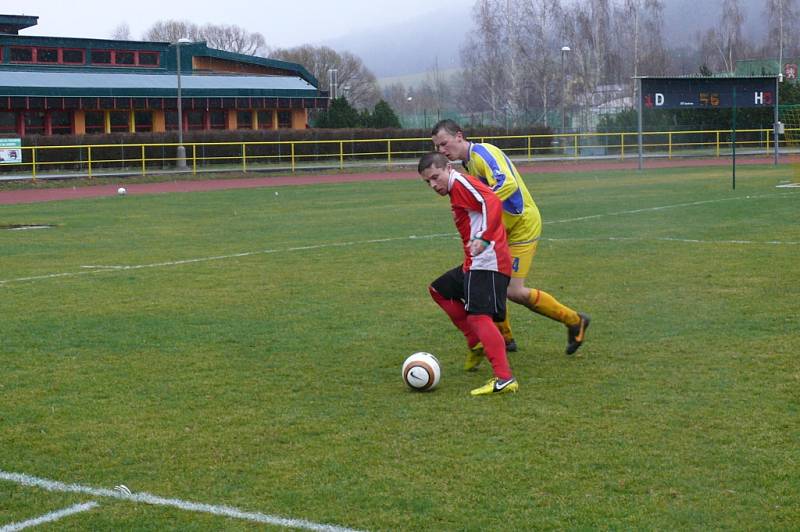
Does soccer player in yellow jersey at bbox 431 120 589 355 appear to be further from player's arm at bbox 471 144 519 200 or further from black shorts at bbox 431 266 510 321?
black shorts at bbox 431 266 510 321

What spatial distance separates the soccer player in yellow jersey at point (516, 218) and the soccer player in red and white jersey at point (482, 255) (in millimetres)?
685

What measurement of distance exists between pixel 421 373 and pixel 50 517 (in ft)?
9.38

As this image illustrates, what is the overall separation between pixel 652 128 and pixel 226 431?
48.9 metres

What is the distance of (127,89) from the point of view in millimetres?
55438

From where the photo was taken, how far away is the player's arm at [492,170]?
26.4ft

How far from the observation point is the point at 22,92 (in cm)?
5162

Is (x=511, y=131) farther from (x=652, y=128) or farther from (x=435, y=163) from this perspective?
(x=435, y=163)

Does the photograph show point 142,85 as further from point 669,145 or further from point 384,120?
point 669,145

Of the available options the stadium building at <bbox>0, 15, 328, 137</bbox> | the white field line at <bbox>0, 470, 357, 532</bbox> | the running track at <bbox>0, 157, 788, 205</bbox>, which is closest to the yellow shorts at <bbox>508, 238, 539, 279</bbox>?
the white field line at <bbox>0, 470, 357, 532</bbox>

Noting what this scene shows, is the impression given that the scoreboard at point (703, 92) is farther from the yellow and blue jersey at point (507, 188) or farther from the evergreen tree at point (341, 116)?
the yellow and blue jersey at point (507, 188)

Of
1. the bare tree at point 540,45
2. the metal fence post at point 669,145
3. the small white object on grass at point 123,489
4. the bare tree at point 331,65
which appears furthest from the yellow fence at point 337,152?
the bare tree at point 331,65

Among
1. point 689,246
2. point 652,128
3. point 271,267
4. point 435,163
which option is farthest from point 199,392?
point 652,128

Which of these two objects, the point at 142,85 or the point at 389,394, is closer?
the point at 389,394

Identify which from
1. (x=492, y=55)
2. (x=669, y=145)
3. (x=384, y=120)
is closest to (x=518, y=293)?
(x=669, y=145)
